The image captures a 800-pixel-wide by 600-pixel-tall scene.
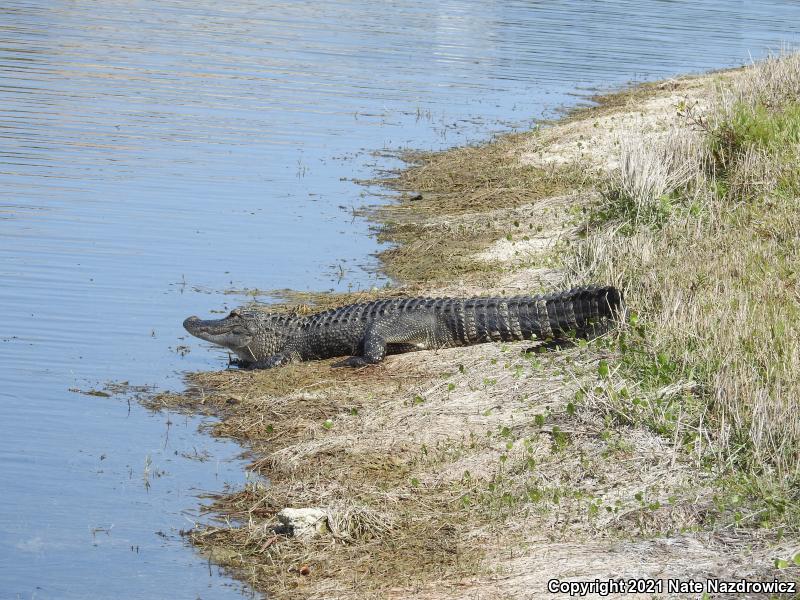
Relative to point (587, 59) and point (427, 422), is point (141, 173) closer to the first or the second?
point (427, 422)

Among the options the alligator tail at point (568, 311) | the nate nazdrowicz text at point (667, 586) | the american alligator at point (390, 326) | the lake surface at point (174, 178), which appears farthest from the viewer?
the american alligator at point (390, 326)

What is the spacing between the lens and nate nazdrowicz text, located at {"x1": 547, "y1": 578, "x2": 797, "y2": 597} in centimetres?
547

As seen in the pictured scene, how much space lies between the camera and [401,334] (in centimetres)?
1056

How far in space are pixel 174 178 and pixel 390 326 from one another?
765 cm

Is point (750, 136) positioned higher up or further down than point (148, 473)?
higher up

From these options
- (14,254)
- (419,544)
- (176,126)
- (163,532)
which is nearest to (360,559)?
(419,544)

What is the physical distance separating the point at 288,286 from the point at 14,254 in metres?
3.25

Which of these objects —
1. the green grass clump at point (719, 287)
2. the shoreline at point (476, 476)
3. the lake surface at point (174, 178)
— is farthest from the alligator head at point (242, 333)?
the green grass clump at point (719, 287)

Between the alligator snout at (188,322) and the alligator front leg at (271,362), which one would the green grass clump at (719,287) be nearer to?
the alligator front leg at (271,362)

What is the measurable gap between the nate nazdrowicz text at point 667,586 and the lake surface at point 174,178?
2038mm

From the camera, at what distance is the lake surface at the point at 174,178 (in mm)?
7578

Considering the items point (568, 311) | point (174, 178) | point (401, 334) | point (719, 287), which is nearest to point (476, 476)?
point (568, 311)

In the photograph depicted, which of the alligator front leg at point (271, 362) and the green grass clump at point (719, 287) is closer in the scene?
the green grass clump at point (719, 287)

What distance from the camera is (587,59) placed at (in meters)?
31.8
